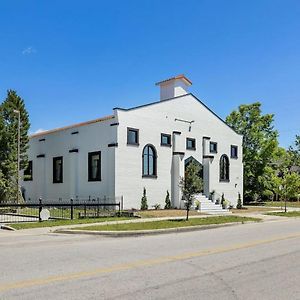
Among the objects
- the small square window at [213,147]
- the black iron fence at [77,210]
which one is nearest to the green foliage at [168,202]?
the black iron fence at [77,210]

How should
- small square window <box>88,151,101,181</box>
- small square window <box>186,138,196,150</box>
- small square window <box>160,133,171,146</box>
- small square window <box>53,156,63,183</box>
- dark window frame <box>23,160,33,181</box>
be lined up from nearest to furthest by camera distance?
1. small square window <box>88,151,101,181</box>
2. small square window <box>160,133,171,146</box>
3. small square window <box>186,138,196,150</box>
4. small square window <box>53,156,63,183</box>
5. dark window frame <box>23,160,33,181</box>

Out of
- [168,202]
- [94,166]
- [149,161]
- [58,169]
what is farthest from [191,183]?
[58,169]

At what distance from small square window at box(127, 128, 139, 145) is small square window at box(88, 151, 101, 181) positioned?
2.27m

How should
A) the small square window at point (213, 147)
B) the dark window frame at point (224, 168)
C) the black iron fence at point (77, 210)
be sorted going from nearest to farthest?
1. the black iron fence at point (77, 210)
2. the small square window at point (213, 147)
3. the dark window frame at point (224, 168)

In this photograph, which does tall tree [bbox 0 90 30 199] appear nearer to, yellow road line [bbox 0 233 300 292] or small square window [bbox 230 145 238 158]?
small square window [bbox 230 145 238 158]

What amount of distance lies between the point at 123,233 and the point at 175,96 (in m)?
18.6

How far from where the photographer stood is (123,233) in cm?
1622

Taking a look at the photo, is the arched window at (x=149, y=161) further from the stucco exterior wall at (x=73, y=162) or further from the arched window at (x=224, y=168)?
the arched window at (x=224, y=168)

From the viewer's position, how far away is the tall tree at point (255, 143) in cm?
4728

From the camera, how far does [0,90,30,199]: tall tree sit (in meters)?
30.5

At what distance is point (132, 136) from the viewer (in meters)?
28.8

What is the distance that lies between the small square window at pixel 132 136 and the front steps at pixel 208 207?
6.19m

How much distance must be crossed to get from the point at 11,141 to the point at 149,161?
10826mm

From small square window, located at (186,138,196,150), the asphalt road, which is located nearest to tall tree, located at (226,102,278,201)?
small square window, located at (186,138,196,150)
